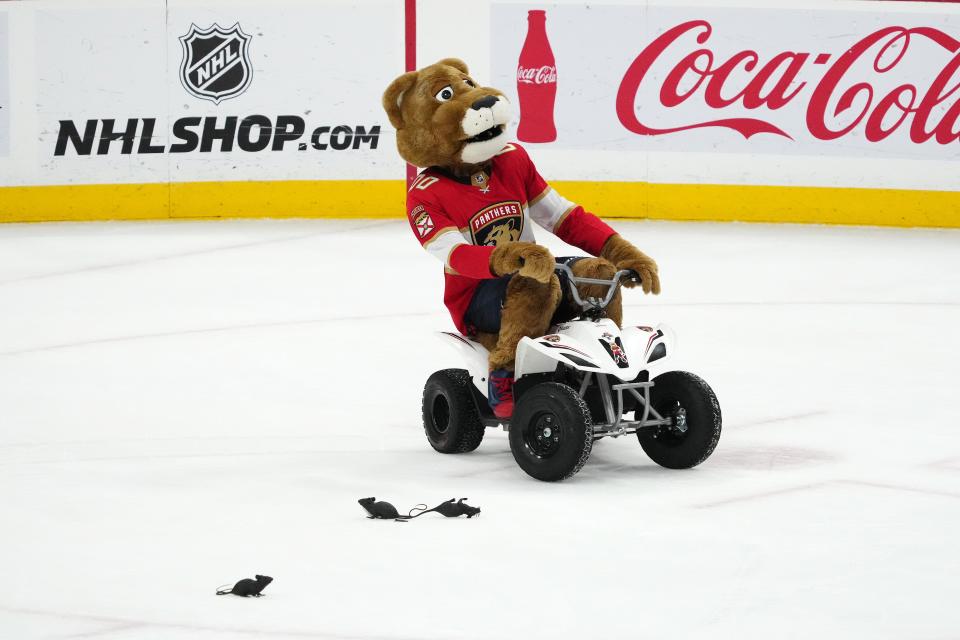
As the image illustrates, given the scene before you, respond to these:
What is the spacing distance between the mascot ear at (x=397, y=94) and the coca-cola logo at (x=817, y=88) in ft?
18.3

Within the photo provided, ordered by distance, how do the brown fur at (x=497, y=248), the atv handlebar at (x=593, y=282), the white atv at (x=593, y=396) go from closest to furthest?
the white atv at (x=593, y=396) → the brown fur at (x=497, y=248) → the atv handlebar at (x=593, y=282)

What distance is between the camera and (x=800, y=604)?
10.9ft

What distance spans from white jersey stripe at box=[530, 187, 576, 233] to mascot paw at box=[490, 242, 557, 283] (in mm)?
542

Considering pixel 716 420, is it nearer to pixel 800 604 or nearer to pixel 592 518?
pixel 592 518

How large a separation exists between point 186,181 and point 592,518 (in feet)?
23.2

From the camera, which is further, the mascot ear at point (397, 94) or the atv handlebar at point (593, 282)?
the mascot ear at point (397, 94)

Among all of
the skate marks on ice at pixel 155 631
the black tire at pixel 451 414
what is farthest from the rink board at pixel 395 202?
the skate marks on ice at pixel 155 631

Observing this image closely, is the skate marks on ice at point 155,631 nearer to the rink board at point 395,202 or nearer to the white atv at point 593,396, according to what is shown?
the white atv at point 593,396

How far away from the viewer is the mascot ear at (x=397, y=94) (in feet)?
16.0

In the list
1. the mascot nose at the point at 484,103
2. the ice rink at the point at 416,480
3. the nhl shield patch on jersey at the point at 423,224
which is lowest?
the ice rink at the point at 416,480

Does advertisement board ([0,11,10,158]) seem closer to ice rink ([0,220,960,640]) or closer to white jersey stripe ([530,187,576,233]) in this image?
ice rink ([0,220,960,640])

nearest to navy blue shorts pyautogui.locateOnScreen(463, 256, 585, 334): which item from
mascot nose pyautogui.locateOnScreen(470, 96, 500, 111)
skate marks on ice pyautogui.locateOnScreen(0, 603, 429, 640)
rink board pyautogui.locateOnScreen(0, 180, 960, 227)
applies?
mascot nose pyautogui.locateOnScreen(470, 96, 500, 111)

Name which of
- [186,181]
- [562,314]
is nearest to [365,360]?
[562,314]

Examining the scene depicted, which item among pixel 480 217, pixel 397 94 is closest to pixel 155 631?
pixel 480 217
